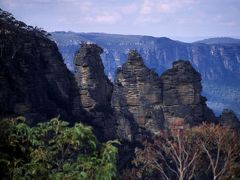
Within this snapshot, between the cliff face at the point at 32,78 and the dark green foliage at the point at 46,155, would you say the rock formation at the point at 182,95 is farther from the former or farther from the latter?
the dark green foliage at the point at 46,155

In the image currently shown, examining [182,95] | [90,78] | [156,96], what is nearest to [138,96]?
[156,96]

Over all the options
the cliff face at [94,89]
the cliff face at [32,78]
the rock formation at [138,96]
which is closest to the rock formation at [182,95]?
the rock formation at [138,96]

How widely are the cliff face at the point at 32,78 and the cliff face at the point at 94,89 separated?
124 centimetres

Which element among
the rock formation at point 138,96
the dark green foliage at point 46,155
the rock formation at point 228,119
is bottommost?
the rock formation at point 228,119

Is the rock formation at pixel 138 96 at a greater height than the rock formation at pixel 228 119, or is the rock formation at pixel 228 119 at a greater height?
the rock formation at pixel 138 96

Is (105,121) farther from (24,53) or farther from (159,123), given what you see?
(24,53)

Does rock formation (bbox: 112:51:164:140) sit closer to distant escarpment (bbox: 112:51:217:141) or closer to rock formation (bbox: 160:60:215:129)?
distant escarpment (bbox: 112:51:217:141)

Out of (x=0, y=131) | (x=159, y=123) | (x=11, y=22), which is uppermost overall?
(x=11, y=22)

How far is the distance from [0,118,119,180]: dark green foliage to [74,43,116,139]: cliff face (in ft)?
109

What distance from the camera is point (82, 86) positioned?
167 feet

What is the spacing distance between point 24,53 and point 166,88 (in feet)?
57.6

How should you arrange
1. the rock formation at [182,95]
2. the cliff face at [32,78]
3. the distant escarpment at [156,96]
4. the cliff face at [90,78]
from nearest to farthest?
the cliff face at [32,78], the cliff face at [90,78], the distant escarpment at [156,96], the rock formation at [182,95]

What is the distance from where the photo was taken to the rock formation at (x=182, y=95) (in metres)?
52.7

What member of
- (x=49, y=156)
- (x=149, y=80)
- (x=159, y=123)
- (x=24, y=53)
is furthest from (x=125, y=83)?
(x=49, y=156)
